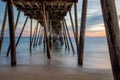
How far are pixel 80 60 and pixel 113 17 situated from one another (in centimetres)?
398

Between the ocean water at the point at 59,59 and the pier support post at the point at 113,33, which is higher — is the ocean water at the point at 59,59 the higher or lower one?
the lower one

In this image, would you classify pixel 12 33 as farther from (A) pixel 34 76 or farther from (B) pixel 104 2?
(B) pixel 104 2

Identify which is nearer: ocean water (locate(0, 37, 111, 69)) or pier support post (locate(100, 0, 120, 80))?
pier support post (locate(100, 0, 120, 80))

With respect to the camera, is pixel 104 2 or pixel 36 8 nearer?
pixel 104 2

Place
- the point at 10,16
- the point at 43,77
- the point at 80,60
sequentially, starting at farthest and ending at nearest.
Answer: the point at 80,60 → the point at 10,16 → the point at 43,77

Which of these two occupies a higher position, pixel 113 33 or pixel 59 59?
pixel 113 33

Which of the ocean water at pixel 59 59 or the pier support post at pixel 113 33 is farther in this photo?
the ocean water at pixel 59 59

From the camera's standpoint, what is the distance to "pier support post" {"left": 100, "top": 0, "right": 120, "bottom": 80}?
3582mm

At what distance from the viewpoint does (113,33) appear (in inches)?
142

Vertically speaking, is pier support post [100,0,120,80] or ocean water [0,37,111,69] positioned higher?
pier support post [100,0,120,80]

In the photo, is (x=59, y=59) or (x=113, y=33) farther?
(x=59, y=59)

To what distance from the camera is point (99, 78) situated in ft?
16.5

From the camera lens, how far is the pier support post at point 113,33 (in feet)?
11.8

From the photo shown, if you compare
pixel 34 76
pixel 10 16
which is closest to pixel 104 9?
pixel 34 76
